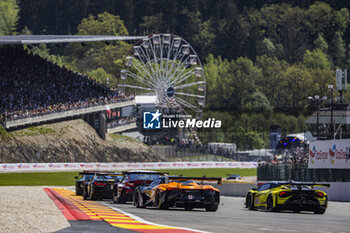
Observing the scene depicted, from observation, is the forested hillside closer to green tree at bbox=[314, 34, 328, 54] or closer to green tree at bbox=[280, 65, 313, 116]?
green tree at bbox=[280, 65, 313, 116]

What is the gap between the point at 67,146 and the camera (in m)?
85.9

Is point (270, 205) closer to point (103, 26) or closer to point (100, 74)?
point (100, 74)

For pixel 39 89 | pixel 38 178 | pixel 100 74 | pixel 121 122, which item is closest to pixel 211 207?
pixel 38 178

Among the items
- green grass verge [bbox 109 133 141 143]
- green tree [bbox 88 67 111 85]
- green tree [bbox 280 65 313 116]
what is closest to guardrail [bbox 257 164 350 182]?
green grass verge [bbox 109 133 141 143]

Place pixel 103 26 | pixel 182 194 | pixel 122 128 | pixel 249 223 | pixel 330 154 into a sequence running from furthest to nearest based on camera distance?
1. pixel 103 26
2. pixel 122 128
3. pixel 330 154
4. pixel 182 194
5. pixel 249 223

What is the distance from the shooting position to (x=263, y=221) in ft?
68.6

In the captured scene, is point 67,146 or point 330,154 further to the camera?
point 67,146

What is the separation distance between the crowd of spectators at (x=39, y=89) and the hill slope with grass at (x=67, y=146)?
2035mm

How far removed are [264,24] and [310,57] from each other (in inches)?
861

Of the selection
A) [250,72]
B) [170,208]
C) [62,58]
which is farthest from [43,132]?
[62,58]

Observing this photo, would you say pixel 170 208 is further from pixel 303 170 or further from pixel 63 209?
pixel 303 170

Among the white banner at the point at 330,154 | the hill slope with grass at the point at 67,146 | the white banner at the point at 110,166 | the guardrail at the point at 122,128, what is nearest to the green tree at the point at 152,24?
the guardrail at the point at 122,128

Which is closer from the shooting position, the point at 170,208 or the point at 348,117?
the point at 170,208

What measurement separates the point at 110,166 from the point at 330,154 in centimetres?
4285
